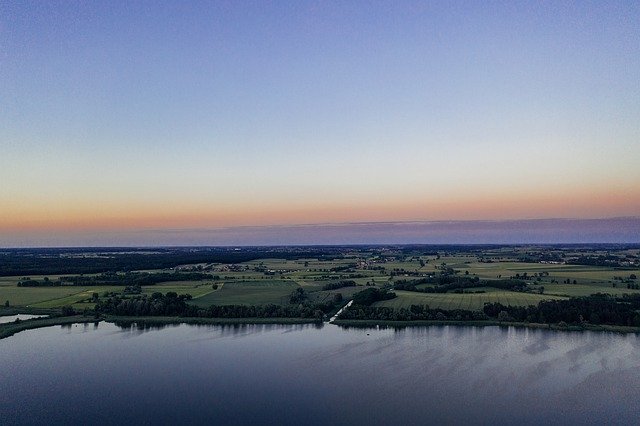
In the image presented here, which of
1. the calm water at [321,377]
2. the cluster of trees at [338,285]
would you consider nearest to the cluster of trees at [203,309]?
the calm water at [321,377]

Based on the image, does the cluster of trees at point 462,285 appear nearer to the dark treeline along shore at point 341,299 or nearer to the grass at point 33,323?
the dark treeline along shore at point 341,299

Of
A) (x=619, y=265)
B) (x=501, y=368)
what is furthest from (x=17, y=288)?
(x=619, y=265)

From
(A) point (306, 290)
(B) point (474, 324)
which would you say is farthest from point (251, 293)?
(B) point (474, 324)

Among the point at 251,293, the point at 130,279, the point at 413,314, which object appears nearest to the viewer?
the point at 413,314

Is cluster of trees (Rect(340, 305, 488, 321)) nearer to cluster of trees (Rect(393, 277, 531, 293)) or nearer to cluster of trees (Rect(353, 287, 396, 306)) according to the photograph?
cluster of trees (Rect(353, 287, 396, 306))

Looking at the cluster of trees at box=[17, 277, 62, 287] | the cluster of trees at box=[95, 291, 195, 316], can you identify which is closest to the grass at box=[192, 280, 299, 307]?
the cluster of trees at box=[95, 291, 195, 316]

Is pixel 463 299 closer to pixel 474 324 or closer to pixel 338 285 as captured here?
pixel 474 324

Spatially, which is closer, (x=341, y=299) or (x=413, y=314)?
(x=413, y=314)
